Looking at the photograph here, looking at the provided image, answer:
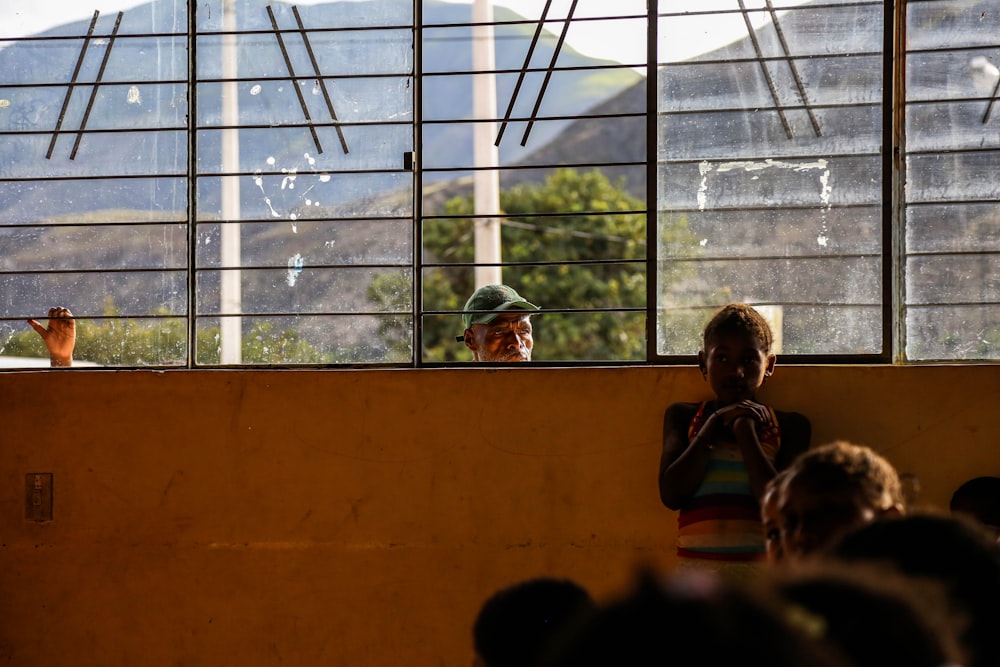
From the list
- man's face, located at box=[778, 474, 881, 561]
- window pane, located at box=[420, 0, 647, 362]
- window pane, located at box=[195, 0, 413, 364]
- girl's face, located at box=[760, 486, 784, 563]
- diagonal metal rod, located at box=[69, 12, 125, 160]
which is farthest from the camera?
window pane, located at box=[420, 0, 647, 362]

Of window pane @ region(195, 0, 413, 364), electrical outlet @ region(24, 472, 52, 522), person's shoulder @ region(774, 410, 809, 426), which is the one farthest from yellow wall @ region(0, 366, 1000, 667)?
window pane @ region(195, 0, 413, 364)

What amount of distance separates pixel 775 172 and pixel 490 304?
3.54 feet

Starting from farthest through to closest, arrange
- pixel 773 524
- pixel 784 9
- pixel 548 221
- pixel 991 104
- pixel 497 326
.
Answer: pixel 548 221, pixel 497 326, pixel 784 9, pixel 991 104, pixel 773 524

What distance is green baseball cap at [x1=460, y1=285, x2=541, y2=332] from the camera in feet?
13.4

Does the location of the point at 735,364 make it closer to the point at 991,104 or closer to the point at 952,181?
the point at 952,181

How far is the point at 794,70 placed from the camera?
3727mm

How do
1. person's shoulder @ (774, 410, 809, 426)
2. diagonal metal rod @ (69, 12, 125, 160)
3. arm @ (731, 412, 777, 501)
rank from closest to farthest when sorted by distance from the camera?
arm @ (731, 412, 777, 501) → person's shoulder @ (774, 410, 809, 426) → diagonal metal rod @ (69, 12, 125, 160)

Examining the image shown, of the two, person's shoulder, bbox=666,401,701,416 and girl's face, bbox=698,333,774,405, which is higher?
girl's face, bbox=698,333,774,405

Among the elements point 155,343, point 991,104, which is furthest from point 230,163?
point 991,104

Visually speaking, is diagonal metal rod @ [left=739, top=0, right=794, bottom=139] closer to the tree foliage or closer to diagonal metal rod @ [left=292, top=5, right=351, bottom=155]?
diagonal metal rod @ [left=292, top=5, right=351, bottom=155]

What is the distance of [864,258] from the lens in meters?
3.64

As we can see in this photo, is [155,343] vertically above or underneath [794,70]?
underneath

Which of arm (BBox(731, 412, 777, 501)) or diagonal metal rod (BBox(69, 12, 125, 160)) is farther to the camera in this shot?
diagonal metal rod (BBox(69, 12, 125, 160))

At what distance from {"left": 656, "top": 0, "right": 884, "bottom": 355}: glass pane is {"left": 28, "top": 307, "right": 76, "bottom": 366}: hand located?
2.00 metres
